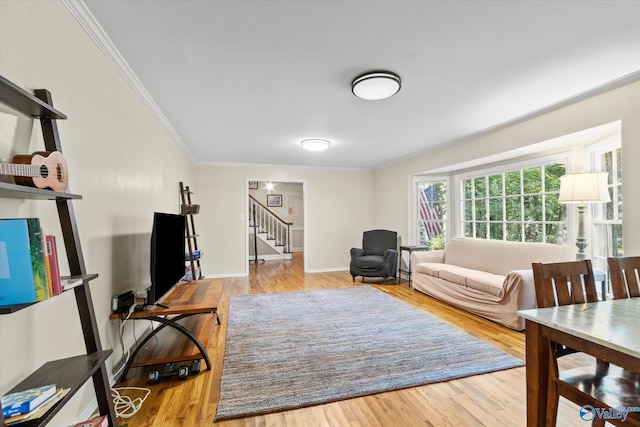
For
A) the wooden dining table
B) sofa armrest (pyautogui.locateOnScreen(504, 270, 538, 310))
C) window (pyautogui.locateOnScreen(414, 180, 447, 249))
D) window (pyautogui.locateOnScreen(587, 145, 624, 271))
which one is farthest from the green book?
window (pyautogui.locateOnScreen(414, 180, 447, 249))

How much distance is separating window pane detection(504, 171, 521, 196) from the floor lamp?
1.25m

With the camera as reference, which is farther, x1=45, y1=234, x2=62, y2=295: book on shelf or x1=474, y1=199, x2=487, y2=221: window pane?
x1=474, y1=199, x2=487, y2=221: window pane

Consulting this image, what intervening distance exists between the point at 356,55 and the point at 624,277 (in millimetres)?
2187

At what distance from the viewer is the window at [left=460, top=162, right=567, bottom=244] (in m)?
3.62

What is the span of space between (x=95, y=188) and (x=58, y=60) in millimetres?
716

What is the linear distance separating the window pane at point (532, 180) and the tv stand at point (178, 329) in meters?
4.16

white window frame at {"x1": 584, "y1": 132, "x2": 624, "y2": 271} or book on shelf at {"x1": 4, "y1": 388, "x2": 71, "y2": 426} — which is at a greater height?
white window frame at {"x1": 584, "y1": 132, "x2": 624, "y2": 271}

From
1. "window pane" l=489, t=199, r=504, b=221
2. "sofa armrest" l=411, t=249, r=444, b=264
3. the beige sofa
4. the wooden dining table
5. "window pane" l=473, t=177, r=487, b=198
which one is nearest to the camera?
the wooden dining table

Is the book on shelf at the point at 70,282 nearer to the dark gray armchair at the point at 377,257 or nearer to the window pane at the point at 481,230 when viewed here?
the dark gray armchair at the point at 377,257

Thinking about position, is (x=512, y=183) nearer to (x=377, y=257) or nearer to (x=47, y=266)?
(x=377, y=257)

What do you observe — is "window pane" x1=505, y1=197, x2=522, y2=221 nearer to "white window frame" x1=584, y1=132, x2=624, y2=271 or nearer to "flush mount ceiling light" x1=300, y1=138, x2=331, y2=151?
"white window frame" x1=584, y1=132, x2=624, y2=271

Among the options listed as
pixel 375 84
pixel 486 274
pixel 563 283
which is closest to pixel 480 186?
pixel 486 274

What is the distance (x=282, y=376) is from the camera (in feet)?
7.14

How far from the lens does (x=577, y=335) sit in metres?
1.17
